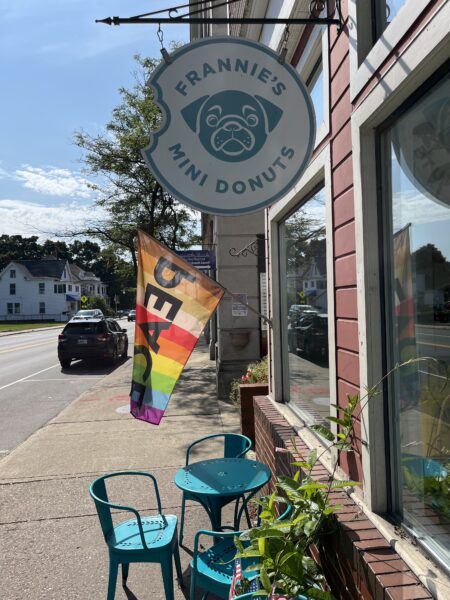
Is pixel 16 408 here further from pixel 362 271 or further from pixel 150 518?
pixel 362 271

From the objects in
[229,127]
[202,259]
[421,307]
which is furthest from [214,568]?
[202,259]

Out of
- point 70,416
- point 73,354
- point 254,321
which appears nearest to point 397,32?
point 70,416

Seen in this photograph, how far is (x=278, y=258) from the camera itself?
521 centimetres

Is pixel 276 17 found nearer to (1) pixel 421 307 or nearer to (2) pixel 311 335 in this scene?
(2) pixel 311 335

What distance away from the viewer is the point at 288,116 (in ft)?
9.42

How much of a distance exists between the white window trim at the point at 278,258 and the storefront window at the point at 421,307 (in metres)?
0.67

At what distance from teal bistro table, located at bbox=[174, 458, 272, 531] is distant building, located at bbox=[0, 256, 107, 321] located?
2823 inches

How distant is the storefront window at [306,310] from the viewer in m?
3.74

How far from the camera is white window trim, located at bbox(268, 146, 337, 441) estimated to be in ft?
10.4

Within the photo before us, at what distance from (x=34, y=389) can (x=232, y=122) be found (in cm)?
1048

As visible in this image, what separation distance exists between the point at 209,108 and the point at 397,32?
108 centimetres

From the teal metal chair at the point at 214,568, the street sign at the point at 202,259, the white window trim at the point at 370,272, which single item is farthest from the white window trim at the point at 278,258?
the street sign at the point at 202,259

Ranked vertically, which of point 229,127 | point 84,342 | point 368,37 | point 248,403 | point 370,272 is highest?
point 368,37

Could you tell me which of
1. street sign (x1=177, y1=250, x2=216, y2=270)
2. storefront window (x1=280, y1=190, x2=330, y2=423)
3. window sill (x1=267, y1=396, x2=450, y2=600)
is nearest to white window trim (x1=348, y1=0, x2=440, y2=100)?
storefront window (x1=280, y1=190, x2=330, y2=423)
